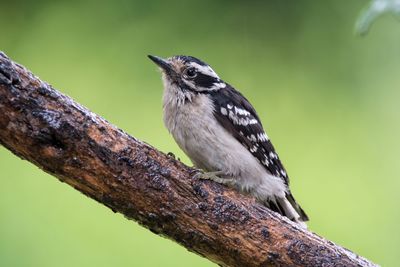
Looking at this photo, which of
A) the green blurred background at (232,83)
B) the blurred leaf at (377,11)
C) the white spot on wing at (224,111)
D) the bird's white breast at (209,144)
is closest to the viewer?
the blurred leaf at (377,11)

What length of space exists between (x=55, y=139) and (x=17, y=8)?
7.90 ft

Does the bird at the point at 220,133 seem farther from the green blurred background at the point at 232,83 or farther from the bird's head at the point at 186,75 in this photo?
the green blurred background at the point at 232,83

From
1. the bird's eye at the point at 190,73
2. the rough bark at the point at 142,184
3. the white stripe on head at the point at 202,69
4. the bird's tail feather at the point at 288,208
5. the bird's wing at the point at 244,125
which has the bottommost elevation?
the rough bark at the point at 142,184

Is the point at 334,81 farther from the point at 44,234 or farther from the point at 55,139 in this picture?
the point at 55,139

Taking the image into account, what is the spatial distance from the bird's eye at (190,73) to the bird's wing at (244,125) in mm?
134

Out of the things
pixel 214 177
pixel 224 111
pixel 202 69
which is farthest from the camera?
pixel 202 69

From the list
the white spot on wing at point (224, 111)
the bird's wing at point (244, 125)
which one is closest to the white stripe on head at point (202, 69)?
the bird's wing at point (244, 125)

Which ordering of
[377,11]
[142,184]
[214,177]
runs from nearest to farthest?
1. [377,11]
2. [142,184]
3. [214,177]

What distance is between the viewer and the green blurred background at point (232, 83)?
4.76m

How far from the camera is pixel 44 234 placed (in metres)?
4.71

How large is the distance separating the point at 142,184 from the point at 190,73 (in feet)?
3.14

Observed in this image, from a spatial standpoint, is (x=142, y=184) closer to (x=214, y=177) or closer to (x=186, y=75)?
(x=214, y=177)

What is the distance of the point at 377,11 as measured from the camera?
274 centimetres

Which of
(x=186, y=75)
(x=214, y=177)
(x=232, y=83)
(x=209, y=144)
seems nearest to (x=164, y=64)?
(x=186, y=75)
